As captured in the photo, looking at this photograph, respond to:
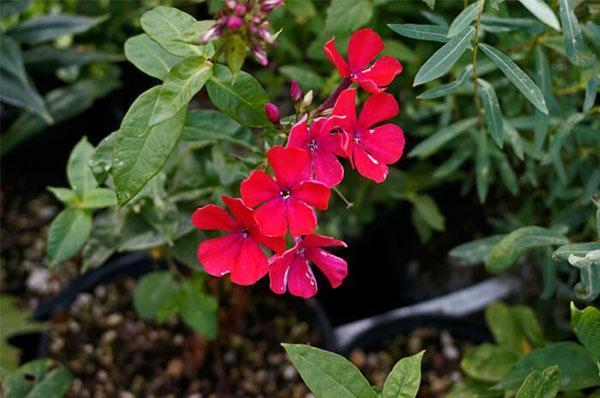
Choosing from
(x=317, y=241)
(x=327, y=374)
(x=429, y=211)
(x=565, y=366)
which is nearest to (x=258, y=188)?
(x=317, y=241)

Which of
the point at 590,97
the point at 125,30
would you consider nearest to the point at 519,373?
the point at 590,97

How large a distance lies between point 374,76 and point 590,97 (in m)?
0.34

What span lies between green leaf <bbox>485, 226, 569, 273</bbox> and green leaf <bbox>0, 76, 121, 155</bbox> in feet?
3.50

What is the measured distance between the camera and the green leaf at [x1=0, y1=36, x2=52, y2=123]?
168 cm

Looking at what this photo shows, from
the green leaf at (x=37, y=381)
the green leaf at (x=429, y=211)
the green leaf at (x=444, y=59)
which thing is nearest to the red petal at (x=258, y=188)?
the green leaf at (x=444, y=59)

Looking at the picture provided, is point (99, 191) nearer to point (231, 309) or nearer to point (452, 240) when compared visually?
point (231, 309)

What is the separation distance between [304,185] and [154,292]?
2.45ft

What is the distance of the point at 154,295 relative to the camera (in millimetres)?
1575

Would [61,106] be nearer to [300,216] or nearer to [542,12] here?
[300,216]

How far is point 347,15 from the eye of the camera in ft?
4.23

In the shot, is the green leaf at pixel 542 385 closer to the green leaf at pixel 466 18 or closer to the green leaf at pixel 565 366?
the green leaf at pixel 565 366

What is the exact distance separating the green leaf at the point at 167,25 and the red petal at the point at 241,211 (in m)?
0.19

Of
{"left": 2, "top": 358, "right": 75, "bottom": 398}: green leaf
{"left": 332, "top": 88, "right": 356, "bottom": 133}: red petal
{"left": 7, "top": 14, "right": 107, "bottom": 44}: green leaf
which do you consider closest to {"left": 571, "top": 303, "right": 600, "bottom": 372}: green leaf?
{"left": 332, "top": 88, "right": 356, "bottom": 133}: red petal

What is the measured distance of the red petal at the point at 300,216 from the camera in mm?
924
